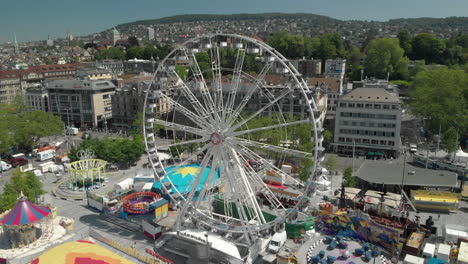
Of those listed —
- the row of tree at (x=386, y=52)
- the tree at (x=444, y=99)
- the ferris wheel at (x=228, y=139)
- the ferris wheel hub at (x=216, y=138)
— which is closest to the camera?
the ferris wheel at (x=228, y=139)

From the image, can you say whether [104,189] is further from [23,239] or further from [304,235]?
[304,235]

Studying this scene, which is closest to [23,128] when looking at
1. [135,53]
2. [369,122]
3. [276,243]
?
[276,243]

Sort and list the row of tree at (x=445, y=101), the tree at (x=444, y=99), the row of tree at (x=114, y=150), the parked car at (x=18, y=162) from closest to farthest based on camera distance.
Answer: the row of tree at (x=114, y=150), the parked car at (x=18, y=162), the row of tree at (x=445, y=101), the tree at (x=444, y=99)

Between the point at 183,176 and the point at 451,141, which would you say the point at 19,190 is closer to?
the point at 183,176

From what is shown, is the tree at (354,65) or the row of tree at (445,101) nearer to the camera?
the row of tree at (445,101)

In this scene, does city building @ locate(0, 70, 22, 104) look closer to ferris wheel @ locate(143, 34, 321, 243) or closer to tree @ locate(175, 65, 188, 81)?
tree @ locate(175, 65, 188, 81)

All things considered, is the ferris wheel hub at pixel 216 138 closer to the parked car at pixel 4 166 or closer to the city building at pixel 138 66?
the parked car at pixel 4 166

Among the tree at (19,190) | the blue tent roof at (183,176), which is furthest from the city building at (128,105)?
the tree at (19,190)
